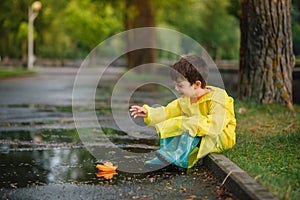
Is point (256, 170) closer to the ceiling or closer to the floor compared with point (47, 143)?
closer to the ceiling

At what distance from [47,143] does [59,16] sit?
52.8m

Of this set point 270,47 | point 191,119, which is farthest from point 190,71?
point 270,47

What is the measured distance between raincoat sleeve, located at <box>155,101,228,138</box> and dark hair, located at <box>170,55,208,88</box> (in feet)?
0.94

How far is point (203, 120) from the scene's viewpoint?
5.48m

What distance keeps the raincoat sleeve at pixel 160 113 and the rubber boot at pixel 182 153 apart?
40cm

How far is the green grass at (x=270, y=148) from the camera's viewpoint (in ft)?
14.0

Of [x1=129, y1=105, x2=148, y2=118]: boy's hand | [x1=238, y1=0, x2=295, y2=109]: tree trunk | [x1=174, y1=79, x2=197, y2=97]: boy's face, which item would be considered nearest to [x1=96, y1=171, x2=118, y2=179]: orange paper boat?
[x1=129, y1=105, x2=148, y2=118]: boy's hand

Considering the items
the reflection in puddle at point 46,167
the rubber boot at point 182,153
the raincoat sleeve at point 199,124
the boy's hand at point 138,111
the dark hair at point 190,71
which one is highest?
the dark hair at point 190,71

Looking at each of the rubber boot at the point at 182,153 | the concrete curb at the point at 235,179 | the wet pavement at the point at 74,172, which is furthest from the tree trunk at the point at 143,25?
the concrete curb at the point at 235,179

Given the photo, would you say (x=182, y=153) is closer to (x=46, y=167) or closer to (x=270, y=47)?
(x=46, y=167)

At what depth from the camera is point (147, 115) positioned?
18.9 feet

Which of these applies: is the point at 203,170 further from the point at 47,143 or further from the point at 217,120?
the point at 47,143

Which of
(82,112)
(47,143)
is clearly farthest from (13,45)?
(47,143)

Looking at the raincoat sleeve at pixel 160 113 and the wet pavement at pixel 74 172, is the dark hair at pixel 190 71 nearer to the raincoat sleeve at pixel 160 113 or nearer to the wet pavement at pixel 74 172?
the raincoat sleeve at pixel 160 113
